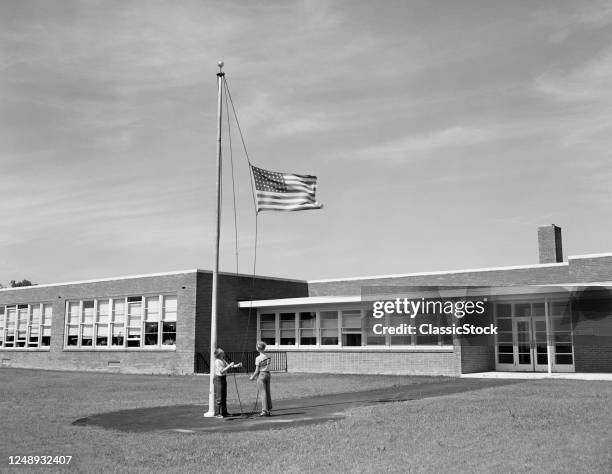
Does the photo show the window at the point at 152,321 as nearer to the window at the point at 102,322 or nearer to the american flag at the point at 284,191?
the window at the point at 102,322

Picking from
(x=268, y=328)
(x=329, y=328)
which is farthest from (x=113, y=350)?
(x=329, y=328)

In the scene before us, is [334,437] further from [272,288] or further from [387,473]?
[272,288]

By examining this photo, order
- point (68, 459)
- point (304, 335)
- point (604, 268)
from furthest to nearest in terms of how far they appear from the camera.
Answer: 1. point (304, 335)
2. point (604, 268)
3. point (68, 459)

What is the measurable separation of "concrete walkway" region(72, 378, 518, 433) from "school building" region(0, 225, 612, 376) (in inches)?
329

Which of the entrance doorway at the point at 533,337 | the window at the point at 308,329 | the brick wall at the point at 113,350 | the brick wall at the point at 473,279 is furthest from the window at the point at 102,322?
the entrance doorway at the point at 533,337

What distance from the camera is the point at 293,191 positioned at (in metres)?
17.9

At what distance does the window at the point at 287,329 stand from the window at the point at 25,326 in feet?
46.0

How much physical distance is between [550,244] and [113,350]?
839 inches

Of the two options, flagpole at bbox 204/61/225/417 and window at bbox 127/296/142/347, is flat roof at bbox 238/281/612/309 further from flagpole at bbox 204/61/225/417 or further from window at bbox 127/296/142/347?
flagpole at bbox 204/61/225/417

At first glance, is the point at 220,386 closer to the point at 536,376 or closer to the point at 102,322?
the point at 536,376

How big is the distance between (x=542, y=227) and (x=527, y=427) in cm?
2423

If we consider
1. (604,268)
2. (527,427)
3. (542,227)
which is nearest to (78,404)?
(527,427)

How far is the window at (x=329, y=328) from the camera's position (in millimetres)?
30906

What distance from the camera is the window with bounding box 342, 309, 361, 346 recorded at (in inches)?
1184
